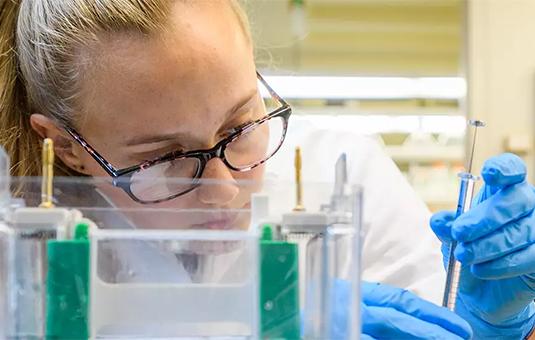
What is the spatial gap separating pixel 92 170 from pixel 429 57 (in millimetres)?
3740

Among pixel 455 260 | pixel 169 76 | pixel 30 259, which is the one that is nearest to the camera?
pixel 30 259

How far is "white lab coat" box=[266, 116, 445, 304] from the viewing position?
51.2 inches

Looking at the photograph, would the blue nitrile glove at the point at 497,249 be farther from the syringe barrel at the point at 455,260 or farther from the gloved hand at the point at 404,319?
the gloved hand at the point at 404,319

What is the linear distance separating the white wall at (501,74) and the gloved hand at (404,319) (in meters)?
2.38

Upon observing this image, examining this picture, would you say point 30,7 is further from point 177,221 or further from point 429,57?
point 429,57

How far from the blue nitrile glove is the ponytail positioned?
74 centimetres

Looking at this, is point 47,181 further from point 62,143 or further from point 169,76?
point 62,143

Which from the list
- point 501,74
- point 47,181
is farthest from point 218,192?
point 501,74

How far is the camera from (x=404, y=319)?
2.35 ft

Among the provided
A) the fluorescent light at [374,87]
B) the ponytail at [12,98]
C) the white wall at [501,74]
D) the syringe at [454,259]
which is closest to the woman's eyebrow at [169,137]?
the ponytail at [12,98]

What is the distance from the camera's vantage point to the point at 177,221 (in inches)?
27.0

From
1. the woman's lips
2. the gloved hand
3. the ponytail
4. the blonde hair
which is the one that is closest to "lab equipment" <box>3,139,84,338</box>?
the woman's lips

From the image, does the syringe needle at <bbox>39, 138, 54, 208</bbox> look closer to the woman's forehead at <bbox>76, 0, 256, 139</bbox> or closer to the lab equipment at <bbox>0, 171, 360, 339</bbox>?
the lab equipment at <bbox>0, 171, 360, 339</bbox>

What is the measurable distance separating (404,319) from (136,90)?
1.72ft
